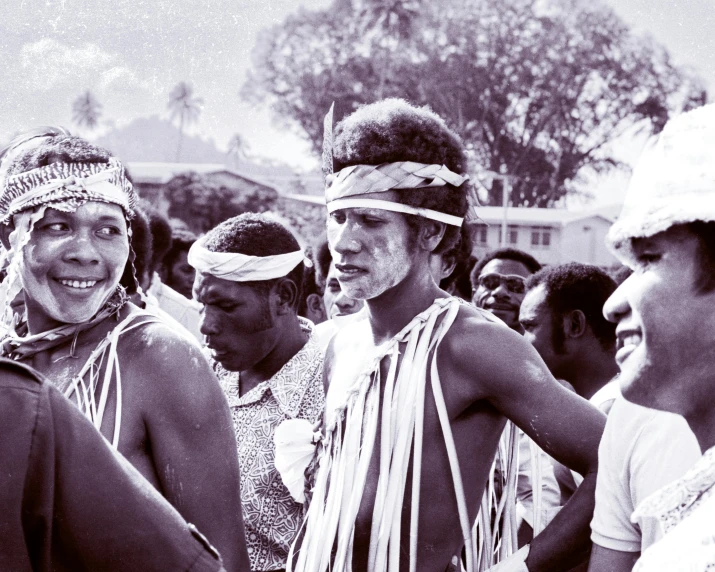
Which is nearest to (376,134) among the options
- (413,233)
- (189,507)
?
(413,233)

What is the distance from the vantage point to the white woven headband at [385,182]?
320 cm

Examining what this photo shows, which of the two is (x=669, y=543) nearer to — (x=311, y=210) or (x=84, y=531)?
(x=84, y=531)

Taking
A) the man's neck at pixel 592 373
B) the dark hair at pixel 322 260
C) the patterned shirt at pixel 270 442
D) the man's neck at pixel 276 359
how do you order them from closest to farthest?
the patterned shirt at pixel 270 442, the man's neck at pixel 276 359, the man's neck at pixel 592 373, the dark hair at pixel 322 260

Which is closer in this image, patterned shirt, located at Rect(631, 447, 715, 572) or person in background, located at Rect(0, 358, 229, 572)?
patterned shirt, located at Rect(631, 447, 715, 572)

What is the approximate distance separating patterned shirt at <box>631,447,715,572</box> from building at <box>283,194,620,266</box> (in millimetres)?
42520

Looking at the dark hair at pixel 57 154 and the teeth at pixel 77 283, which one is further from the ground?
the dark hair at pixel 57 154

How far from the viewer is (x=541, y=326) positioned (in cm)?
519

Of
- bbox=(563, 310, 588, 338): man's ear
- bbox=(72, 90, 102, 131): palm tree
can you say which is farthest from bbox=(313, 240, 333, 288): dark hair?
A: bbox=(72, 90, 102, 131): palm tree

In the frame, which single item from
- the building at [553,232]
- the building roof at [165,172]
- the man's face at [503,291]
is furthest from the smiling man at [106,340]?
the building roof at [165,172]

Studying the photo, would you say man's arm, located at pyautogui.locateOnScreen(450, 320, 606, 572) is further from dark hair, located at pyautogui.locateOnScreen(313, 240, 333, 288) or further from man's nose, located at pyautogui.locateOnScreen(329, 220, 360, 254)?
dark hair, located at pyautogui.locateOnScreen(313, 240, 333, 288)

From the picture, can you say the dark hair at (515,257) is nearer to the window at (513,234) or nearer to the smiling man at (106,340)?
the smiling man at (106,340)

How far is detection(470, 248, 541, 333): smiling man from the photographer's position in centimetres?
712

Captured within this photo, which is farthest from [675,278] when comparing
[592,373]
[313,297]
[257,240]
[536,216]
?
[536,216]

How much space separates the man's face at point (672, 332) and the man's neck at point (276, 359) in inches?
94.0
